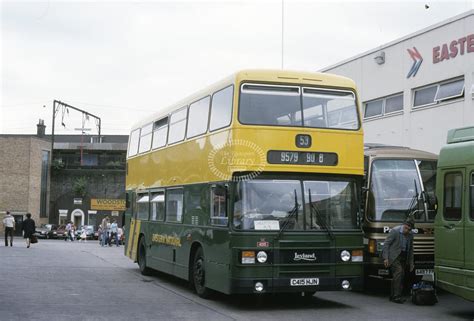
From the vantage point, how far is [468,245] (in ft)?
36.6

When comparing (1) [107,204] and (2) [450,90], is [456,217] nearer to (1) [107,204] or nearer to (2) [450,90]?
(2) [450,90]

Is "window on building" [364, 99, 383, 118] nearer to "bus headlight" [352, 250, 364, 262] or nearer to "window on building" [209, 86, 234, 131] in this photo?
"window on building" [209, 86, 234, 131]

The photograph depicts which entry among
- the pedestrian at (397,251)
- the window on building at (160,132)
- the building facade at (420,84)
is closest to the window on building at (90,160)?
the building facade at (420,84)

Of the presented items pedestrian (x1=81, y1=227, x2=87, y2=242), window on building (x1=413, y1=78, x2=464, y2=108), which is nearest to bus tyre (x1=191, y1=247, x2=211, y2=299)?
window on building (x1=413, y1=78, x2=464, y2=108)

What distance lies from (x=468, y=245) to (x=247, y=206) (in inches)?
143

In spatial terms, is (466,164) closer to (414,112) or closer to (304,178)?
(304,178)

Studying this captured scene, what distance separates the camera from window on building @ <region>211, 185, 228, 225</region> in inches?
480

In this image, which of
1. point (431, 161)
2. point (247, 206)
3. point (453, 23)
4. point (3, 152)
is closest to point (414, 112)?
point (453, 23)

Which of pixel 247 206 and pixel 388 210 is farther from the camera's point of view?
pixel 388 210

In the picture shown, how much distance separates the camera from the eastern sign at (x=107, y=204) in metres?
72.9

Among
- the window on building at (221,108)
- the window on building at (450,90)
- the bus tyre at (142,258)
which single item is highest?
the window on building at (450,90)

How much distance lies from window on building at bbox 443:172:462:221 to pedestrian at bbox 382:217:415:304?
59.7 inches

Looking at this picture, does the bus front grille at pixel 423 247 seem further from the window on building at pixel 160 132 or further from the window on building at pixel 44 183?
the window on building at pixel 44 183

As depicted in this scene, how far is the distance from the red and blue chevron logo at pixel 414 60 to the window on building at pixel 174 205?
10.6 m
